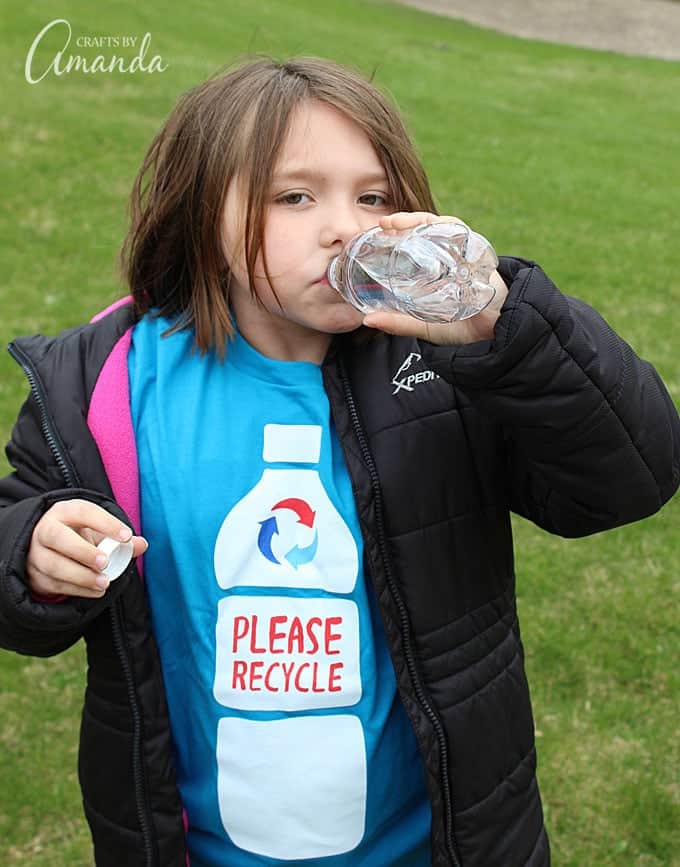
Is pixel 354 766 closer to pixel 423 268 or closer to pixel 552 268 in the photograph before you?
pixel 423 268

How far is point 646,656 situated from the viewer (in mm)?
4027

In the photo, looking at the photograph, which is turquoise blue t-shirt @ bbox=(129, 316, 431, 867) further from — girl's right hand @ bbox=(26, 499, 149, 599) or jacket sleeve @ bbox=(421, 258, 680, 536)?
jacket sleeve @ bbox=(421, 258, 680, 536)

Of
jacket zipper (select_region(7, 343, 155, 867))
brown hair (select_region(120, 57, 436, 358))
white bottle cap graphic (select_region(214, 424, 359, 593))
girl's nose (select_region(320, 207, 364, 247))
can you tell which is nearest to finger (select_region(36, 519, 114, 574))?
jacket zipper (select_region(7, 343, 155, 867))

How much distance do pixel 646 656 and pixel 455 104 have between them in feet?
36.0

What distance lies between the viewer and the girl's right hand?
1.66m

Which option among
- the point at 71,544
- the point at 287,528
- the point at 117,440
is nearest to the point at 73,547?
the point at 71,544

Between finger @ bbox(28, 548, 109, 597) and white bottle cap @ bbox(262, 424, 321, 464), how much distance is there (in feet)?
1.28

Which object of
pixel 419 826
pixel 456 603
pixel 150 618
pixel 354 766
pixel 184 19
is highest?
pixel 456 603

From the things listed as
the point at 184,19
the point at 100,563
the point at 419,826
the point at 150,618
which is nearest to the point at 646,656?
the point at 419,826

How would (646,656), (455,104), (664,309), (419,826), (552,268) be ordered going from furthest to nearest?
(455,104) < (552,268) < (664,309) < (646,656) < (419,826)

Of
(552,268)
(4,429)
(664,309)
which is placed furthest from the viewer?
(552,268)

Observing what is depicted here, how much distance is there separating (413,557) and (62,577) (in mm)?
554

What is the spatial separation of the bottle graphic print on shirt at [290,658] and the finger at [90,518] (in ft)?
0.89

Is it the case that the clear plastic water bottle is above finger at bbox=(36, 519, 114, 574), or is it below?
above
